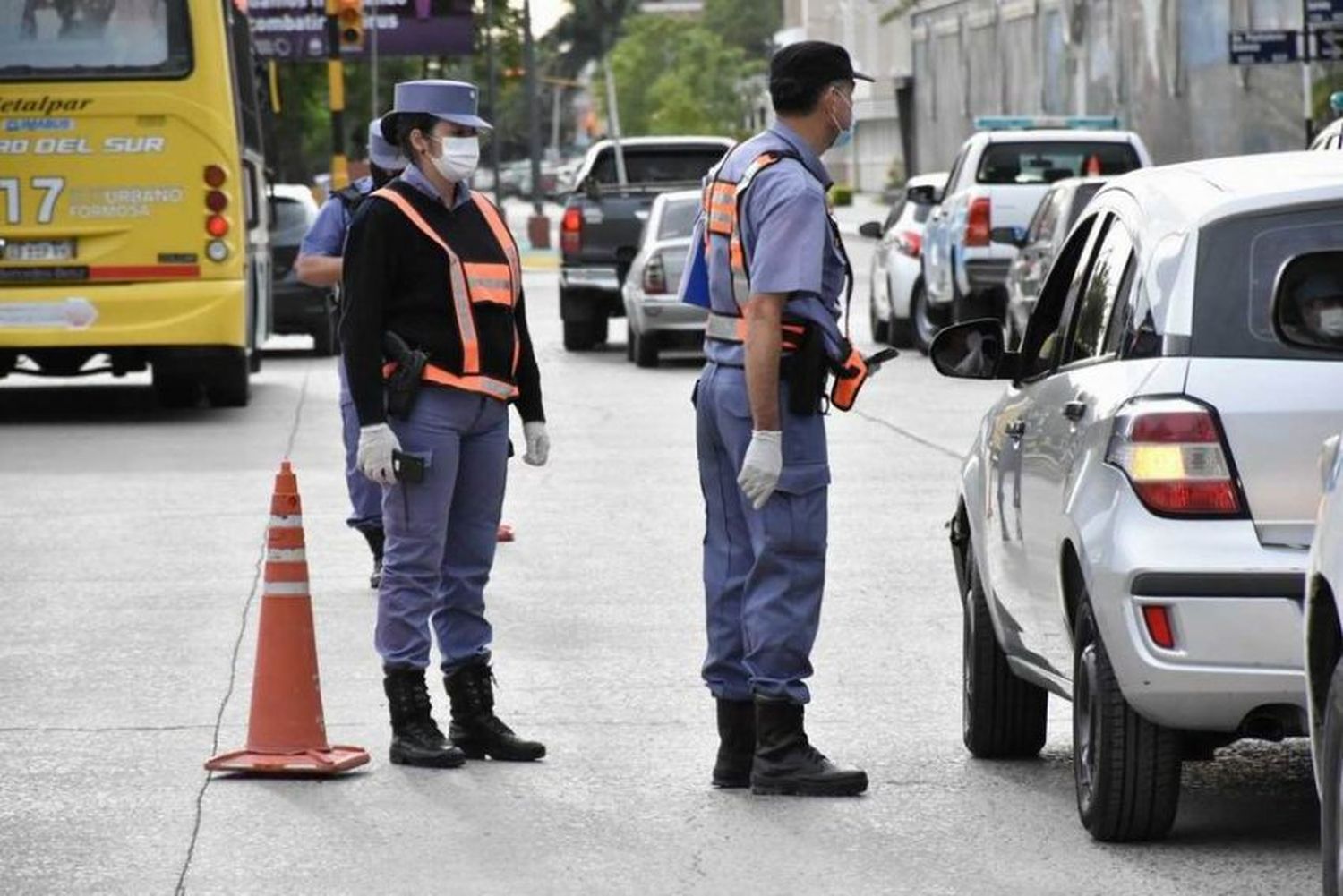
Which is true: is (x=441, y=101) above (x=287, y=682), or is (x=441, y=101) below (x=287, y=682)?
above

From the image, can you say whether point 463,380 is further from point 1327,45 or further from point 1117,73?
point 1117,73

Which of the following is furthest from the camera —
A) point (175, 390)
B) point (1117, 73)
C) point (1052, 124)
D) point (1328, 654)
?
point (1117, 73)

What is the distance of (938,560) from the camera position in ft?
42.8

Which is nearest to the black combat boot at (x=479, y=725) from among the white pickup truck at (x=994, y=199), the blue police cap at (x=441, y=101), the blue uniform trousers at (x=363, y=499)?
the blue police cap at (x=441, y=101)

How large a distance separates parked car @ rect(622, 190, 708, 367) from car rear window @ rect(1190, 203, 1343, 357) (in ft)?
62.3

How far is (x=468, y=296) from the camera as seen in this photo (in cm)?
838

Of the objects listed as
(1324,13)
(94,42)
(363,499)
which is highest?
(94,42)

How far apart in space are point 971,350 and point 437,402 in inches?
54.8

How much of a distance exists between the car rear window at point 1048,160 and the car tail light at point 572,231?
4.16 m

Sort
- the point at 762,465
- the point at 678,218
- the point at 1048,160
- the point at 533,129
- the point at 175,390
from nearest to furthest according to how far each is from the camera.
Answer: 1. the point at 762,465
2. the point at 175,390
3. the point at 678,218
4. the point at 1048,160
5. the point at 533,129

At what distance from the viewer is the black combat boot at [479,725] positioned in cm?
841

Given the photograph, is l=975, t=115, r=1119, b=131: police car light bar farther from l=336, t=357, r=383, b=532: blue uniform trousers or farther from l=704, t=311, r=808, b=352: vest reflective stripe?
l=704, t=311, r=808, b=352: vest reflective stripe

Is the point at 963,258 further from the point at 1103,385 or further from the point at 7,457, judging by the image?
the point at 1103,385

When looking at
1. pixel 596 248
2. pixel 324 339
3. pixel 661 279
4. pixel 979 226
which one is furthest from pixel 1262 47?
pixel 324 339
